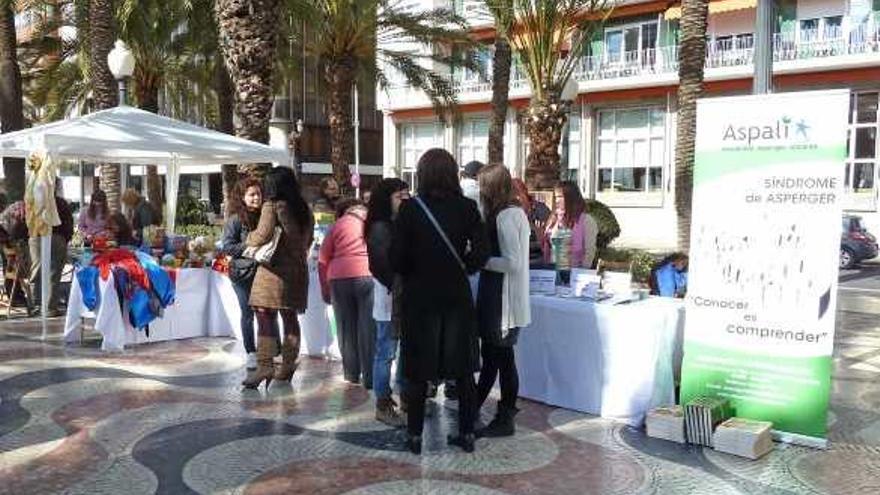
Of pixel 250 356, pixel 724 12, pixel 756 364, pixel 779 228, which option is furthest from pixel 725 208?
pixel 724 12

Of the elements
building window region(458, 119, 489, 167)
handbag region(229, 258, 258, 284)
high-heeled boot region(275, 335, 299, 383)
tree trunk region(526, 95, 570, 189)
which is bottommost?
high-heeled boot region(275, 335, 299, 383)

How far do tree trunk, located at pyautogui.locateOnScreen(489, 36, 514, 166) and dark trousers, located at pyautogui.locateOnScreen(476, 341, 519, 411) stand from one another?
49.6 ft

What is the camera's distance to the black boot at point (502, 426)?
527 centimetres

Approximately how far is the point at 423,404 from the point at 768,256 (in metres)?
2.29

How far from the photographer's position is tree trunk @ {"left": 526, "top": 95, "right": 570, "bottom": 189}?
52.8ft

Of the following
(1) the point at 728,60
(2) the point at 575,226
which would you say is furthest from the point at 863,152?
(2) the point at 575,226

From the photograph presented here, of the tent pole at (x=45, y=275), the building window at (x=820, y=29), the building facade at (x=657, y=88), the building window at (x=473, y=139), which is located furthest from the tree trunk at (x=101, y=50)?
the building window at (x=820, y=29)

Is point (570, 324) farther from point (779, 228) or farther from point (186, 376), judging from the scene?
point (186, 376)

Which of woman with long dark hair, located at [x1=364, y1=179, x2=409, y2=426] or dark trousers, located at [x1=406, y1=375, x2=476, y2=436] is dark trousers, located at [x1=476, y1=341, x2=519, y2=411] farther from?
woman with long dark hair, located at [x1=364, y1=179, x2=409, y2=426]

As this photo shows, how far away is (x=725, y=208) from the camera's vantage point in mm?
5094

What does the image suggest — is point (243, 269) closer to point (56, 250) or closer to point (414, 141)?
point (56, 250)

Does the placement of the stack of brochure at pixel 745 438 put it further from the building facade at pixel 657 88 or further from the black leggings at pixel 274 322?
the building facade at pixel 657 88

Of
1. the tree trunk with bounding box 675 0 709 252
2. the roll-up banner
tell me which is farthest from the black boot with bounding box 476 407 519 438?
the tree trunk with bounding box 675 0 709 252

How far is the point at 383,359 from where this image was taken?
5.50m
